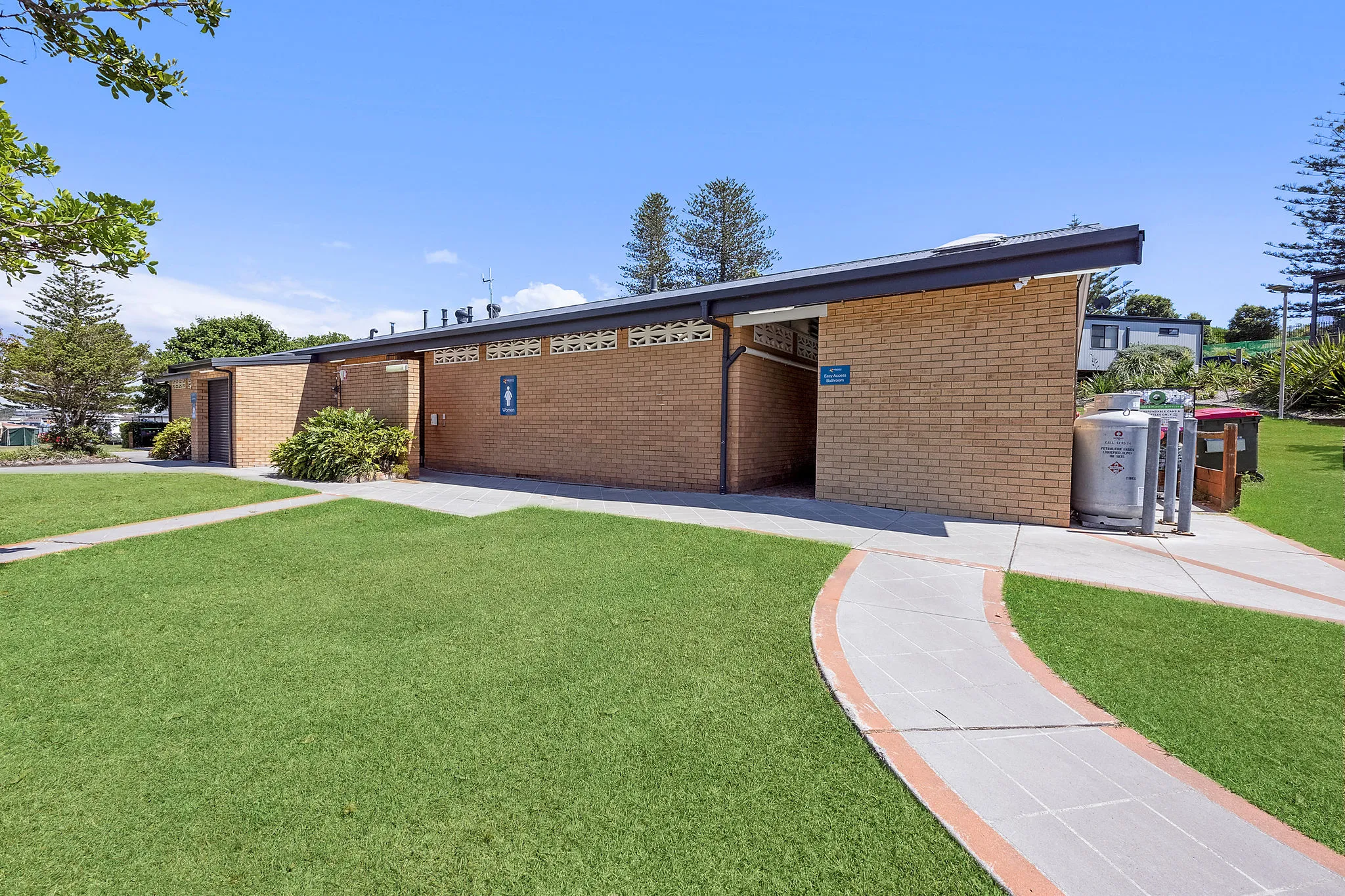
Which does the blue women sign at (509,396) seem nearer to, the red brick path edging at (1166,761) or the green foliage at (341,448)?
the green foliage at (341,448)

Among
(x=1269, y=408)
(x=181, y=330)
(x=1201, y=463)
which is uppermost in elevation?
(x=181, y=330)

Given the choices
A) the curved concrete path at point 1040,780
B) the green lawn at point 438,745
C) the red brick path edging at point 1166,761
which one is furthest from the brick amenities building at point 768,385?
the curved concrete path at point 1040,780

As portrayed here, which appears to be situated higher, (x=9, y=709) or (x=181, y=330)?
(x=181, y=330)

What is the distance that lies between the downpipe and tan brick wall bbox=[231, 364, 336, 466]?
1130 cm

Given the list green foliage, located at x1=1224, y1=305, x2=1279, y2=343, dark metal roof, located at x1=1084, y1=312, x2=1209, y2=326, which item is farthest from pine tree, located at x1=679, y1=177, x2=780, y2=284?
green foliage, located at x1=1224, y1=305, x2=1279, y2=343

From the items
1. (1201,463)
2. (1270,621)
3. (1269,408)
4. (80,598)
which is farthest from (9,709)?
(1269,408)

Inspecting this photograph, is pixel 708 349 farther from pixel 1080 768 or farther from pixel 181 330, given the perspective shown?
pixel 181 330

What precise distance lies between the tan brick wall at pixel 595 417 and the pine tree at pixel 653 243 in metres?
24.3

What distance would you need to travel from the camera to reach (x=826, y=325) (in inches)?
337

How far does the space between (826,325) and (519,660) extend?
6.94 meters

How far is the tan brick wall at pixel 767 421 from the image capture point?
31.6ft

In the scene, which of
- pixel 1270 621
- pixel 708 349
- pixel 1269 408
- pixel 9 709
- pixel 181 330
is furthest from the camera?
pixel 181 330

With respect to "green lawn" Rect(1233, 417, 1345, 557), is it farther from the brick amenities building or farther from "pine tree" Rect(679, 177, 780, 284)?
"pine tree" Rect(679, 177, 780, 284)

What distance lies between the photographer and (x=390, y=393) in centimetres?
1308
